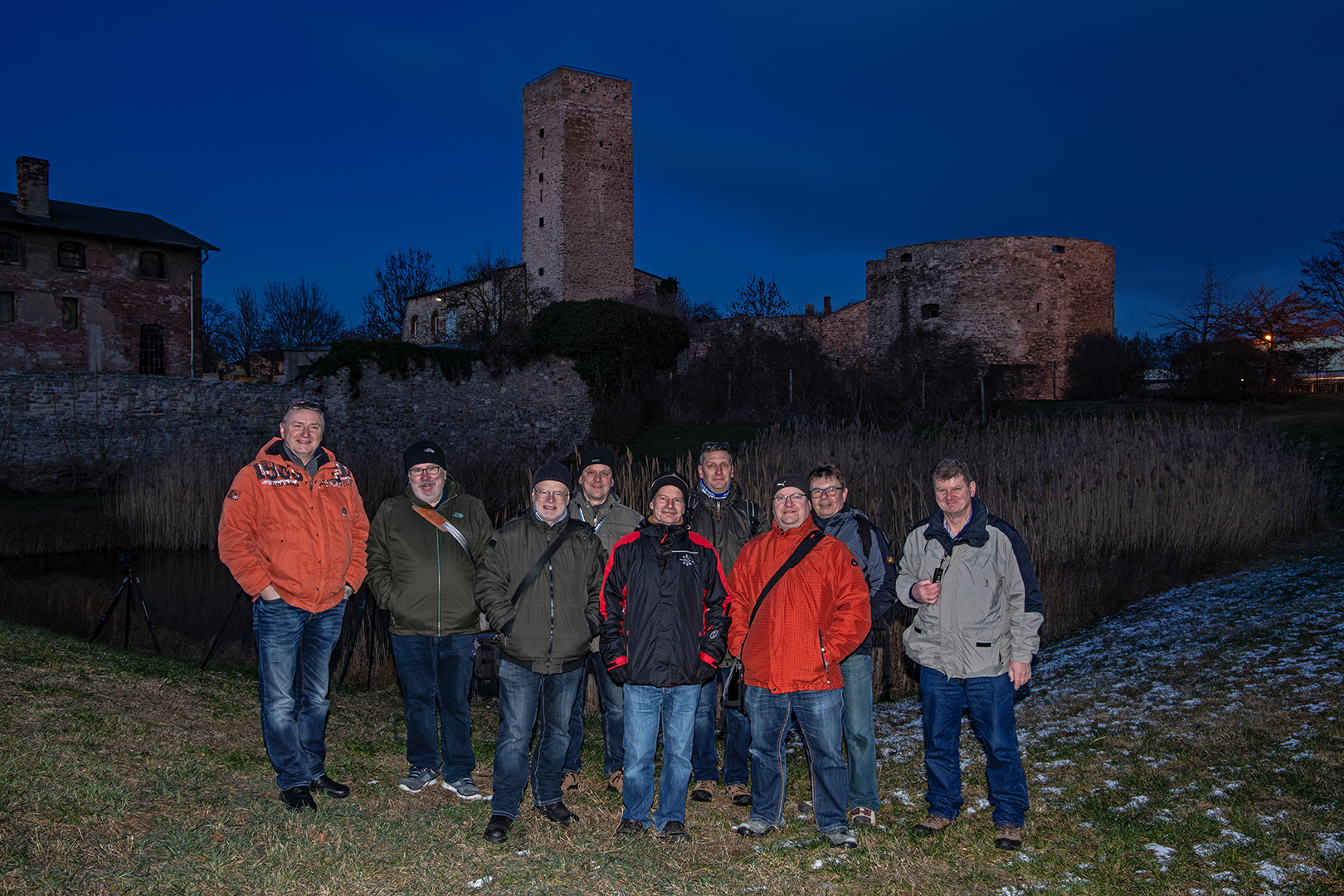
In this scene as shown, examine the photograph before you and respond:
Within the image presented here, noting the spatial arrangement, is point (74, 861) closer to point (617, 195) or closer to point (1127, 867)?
point (1127, 867)

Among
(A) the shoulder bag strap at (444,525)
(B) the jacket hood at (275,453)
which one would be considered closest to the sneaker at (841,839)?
(A) the shoulder bag strap at (444,525)

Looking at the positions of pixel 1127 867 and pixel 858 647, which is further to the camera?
pixel 858 647

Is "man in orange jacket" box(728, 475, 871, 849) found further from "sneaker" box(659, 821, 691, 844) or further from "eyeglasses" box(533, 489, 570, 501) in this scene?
"eyeglasses" box(533, 489, 570, 501)

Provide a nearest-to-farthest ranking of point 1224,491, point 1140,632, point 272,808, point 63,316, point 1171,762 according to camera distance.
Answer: point 272,808 → point 1171,762 → point 1140,632 → point 1224,491 → point 63,316

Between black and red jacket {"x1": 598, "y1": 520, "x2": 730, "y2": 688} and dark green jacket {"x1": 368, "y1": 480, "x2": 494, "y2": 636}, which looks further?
dark green jacket {"x1": 368, "y1": 480, "x2": 494, "y2": 636}

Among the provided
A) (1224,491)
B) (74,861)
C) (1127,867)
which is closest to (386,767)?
(74,861)

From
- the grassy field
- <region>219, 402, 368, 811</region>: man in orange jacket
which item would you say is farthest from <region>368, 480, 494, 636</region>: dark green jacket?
the grassy field

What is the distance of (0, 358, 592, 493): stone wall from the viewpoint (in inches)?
619

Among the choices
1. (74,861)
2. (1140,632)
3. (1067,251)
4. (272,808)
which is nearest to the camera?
(74,861)

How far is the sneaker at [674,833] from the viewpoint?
325cm

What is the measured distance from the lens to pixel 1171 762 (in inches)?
147

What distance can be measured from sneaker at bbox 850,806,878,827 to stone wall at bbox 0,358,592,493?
13002mm

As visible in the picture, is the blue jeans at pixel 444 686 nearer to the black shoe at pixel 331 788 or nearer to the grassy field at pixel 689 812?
the grassy field at pixel 689 812

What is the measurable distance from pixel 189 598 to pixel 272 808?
799cm
